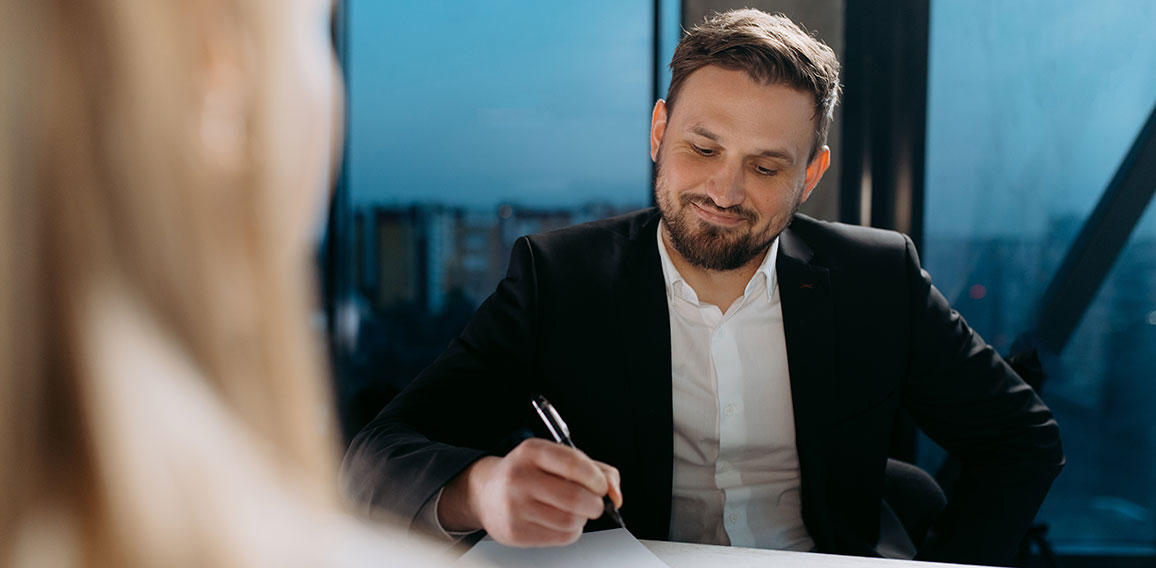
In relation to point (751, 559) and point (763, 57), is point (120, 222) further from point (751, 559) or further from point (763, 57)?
point (763, 57)

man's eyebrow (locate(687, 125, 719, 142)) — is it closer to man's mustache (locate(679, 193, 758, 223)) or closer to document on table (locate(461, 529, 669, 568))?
man's mustache (locate(679, 193, 758, 223))

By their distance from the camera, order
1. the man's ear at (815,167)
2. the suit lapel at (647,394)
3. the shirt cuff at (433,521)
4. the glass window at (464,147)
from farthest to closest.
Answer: the glass window at (464,147), the man's ear at (815,167), the suit lapel at (647,394), the shirt cuff at (433,521)

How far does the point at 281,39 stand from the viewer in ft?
0.99

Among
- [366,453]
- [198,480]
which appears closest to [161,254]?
[198,480]

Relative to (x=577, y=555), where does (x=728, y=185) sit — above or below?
above

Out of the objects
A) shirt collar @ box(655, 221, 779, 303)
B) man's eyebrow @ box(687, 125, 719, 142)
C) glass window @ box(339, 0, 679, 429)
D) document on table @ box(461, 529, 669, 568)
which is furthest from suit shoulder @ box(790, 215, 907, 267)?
glass window @ box(339, 0, 679, 429)

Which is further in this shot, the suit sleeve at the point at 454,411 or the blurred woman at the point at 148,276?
the suit sleeve at the point at 454,411

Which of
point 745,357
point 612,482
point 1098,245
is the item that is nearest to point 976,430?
point 745,357

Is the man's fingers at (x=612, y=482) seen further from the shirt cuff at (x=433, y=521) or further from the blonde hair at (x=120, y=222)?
the blonde hair at (x=120, y=222)

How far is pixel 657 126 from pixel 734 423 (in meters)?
0.69

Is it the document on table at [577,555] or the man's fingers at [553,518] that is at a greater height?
the man's fingers at [553,518]

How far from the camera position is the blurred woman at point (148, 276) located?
27cm

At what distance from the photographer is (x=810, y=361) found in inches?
60.4

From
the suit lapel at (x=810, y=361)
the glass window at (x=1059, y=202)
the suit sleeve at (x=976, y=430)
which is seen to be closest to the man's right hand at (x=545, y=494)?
the suit lapel at (x=810, y=361)
